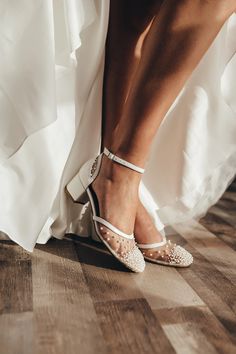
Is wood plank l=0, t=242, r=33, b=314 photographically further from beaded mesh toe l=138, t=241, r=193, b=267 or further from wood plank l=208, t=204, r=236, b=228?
wood plank l=208, t=204, r=236, b=228

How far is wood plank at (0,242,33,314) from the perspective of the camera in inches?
27.1

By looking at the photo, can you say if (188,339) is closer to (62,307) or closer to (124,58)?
(62,307)

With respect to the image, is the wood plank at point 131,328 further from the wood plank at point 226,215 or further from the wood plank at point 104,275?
the wood plank at point 226,215

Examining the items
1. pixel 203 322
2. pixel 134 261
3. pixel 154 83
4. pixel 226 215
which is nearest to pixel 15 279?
pixel 134 261

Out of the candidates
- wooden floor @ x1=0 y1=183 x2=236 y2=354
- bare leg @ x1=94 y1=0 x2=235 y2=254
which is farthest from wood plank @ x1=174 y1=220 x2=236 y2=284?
bare leg @ x1=94 y1=0 x2=235 y2=254

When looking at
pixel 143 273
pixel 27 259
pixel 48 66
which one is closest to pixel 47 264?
pixel 27 259

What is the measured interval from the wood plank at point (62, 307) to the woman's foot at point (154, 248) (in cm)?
15

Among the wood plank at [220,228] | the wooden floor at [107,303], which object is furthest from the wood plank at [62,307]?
the wood plank at [220,228]

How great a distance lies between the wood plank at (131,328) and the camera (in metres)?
0.60

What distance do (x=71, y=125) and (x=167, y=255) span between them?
351mm

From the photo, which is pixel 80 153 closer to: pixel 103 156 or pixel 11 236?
pixel 103 156

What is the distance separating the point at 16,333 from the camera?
0.62 metres

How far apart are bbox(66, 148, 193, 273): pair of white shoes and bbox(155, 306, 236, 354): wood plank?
0.15 meters

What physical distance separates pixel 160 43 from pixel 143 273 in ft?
1.47
